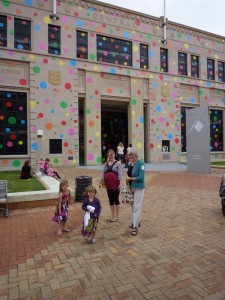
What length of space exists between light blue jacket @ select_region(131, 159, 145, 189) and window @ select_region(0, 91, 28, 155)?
1559 centimetres

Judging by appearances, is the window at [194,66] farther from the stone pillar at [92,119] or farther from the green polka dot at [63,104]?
the green polka dot at [63,104]

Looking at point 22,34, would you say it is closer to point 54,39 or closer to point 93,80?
point 54,39

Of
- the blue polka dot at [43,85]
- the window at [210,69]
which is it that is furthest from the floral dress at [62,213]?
the window at [210,69]

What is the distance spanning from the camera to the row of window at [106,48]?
18.8 meters

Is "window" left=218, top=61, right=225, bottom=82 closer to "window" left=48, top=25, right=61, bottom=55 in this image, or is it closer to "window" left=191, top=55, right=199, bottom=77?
"window" left=191, top=55, right=199, bottom=77

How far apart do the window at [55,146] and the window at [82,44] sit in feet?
25.0

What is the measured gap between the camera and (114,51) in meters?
22.3

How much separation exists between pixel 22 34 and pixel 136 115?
1167 centimetres

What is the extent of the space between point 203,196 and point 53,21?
18203 mm

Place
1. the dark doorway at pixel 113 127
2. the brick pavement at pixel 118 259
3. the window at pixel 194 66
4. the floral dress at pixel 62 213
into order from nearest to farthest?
the brick pavement at pixel 118 259 → the floral dress at pixel 62 213 → the dark doorway at pixel 113 127 → the window at pixel 194 66

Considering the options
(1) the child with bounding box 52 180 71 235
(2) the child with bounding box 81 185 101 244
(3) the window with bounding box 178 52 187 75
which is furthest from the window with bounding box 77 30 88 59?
(2) the child with bounding box 81 185 101 244

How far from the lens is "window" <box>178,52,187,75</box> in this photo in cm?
2588

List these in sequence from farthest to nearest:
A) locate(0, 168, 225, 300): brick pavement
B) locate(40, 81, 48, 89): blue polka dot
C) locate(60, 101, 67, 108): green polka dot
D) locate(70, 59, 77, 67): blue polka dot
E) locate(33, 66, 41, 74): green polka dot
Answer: locate(70, 59, 77, 67): blue polka dot → locate(60, 101, 67, 108): green polka dot → locate(40, 81, 48, 89): blue polka dot → locate(33, 66, 41, 74): green polka dot → locate(0, 168, 225, 300): brick pavement

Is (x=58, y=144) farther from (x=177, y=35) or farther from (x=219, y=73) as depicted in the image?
(x=219, y=73)
